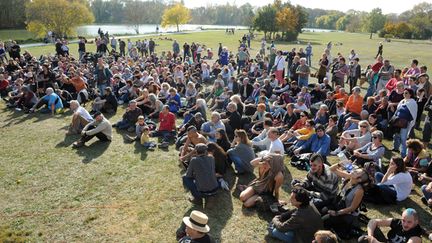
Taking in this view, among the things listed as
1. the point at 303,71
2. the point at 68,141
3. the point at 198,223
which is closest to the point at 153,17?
the point at 303,71

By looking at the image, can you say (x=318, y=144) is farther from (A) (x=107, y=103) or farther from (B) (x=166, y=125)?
(A) (x=107, y=103)

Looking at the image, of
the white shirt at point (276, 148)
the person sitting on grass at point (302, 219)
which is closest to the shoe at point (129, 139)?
the white shirt at point (276, 148)

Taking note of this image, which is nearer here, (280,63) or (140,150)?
(140,150)

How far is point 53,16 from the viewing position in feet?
154

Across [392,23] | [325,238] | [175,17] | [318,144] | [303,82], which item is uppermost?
[175,17]

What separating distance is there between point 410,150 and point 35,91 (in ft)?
49.0

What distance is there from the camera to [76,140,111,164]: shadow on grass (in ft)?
31.7

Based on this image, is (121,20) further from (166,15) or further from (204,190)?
(204,190)

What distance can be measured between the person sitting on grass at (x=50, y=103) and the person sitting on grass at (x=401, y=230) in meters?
12.4

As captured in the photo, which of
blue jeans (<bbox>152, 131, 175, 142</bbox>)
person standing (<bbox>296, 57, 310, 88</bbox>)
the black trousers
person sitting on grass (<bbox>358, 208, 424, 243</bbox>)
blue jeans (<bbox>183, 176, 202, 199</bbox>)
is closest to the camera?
person sitting on grass (<bbox>358, 208, 424, 243</bbox>)

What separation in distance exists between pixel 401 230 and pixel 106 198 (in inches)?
226

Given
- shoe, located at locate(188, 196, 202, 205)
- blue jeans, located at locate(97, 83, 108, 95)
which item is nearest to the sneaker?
shoe, located at locate(188, 196, 202, 205)

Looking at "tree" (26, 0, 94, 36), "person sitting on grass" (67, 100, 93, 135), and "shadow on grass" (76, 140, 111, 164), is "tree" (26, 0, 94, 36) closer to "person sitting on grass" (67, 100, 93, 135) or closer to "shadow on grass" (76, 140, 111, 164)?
"person sitting on grass" (67, 100, 93, 135)

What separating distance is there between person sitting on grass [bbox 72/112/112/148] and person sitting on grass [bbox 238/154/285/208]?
5.43 meters
